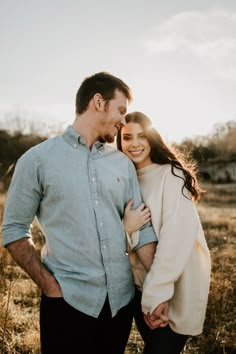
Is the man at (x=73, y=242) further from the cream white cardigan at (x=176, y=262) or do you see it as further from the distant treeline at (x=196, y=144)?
the distant treeline at (x=196, y=144)

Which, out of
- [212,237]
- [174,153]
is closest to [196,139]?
[212,237]

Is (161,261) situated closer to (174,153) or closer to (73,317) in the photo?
(73,317)

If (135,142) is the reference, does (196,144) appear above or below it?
below

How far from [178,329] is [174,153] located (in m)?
1.25

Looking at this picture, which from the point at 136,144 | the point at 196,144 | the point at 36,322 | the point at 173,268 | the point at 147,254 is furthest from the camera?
the point at 196,144

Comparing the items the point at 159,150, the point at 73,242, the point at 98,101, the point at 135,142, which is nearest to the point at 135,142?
the point at 135,142

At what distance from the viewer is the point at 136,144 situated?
2820 millimetres

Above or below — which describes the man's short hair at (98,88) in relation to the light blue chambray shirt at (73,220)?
above

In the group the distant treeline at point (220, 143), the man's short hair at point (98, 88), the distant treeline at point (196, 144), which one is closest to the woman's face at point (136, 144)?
the man's short hair at point (98, 88)

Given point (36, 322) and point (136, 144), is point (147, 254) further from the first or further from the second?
point (36, 322)

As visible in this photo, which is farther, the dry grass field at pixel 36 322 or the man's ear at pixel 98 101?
the dry grass field at pixel 36 322

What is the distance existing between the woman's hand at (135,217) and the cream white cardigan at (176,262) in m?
0.06

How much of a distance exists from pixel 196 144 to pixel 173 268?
47.3 metres

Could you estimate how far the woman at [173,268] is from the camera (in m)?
2.39
